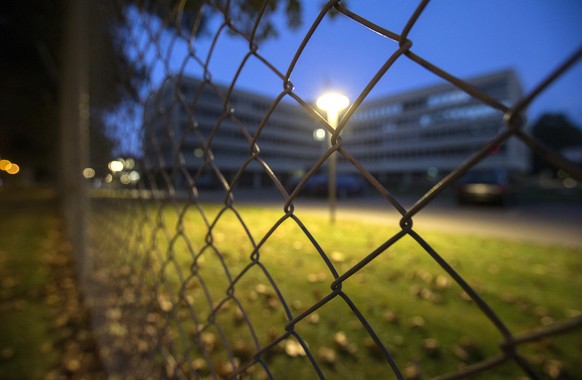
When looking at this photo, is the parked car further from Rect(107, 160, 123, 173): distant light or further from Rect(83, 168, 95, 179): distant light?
Rect(107, 160, 123, 173): distant light

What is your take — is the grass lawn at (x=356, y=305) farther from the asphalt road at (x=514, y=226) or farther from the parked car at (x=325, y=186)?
the parked car at (x=325, y=186)

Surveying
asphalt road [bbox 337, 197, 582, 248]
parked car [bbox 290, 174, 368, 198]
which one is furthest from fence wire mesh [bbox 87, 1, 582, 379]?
parked car [bbox 290, 174, 368, 198]

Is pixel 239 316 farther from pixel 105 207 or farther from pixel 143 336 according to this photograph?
pixel 105 207

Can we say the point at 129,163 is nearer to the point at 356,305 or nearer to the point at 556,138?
the point at 356,305

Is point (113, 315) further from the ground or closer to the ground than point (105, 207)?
closer to the ground

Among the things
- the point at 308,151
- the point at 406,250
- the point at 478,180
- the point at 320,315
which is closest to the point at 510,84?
the point at 308,151

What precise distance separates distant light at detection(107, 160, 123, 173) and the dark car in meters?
12.8

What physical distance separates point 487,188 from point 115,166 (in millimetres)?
13268

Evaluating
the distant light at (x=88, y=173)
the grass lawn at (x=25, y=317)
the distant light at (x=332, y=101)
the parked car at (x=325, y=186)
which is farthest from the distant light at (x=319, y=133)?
the parked car at (x=325, y=186)

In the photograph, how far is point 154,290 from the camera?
156cm

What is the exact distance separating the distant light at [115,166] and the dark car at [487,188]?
1275 centimetres

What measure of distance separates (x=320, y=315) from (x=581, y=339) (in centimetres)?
213

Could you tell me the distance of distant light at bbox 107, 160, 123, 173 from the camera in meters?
2.54

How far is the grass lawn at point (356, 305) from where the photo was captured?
1657mm
